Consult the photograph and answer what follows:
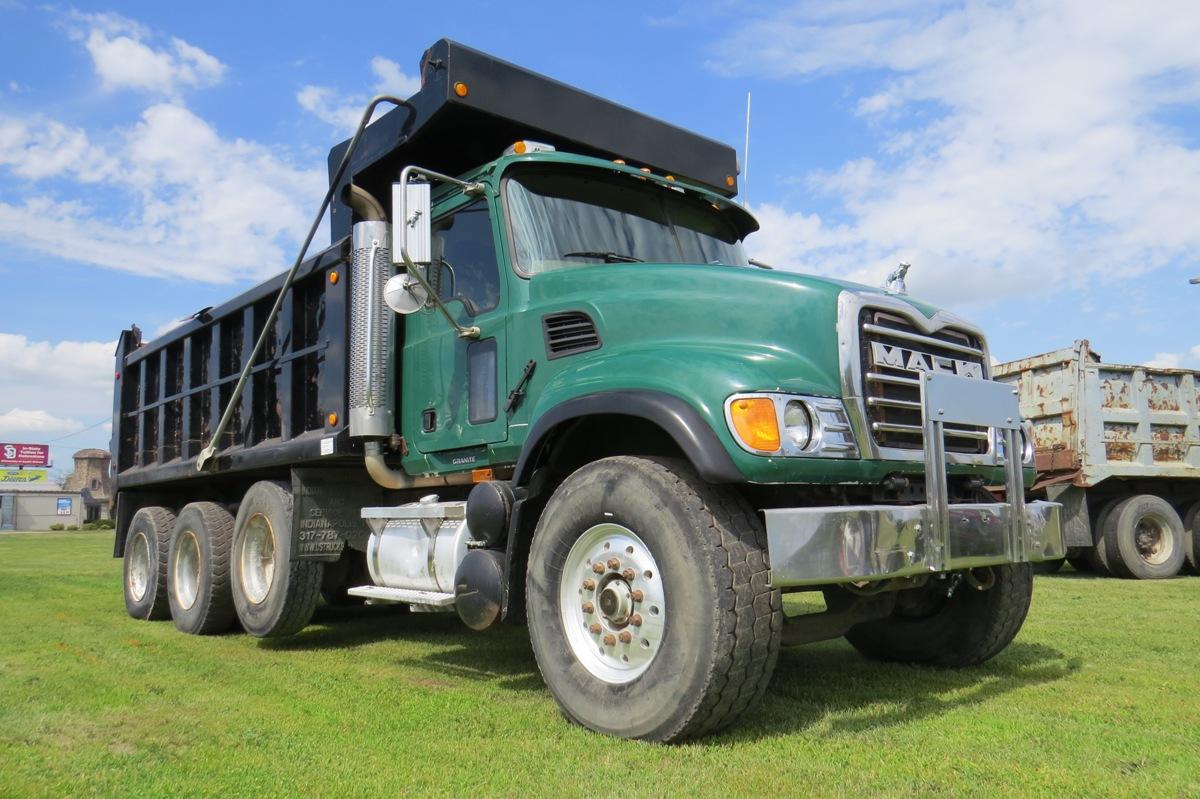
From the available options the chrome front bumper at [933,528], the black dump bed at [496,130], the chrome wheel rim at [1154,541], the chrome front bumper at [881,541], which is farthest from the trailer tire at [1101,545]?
the chrome front bumper at [881,541]

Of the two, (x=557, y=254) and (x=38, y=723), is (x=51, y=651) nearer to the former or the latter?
(x=38, y=723)

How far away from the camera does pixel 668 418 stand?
155 inches

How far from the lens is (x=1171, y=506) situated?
12.5 meters

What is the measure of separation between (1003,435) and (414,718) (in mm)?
3036

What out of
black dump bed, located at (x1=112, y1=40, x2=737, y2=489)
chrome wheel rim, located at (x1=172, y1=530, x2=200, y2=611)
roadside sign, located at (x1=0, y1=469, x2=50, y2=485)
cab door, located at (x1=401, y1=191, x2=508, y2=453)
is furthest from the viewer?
roadside sign, located at (x1=0, y1=469, x2=50, y2=485)

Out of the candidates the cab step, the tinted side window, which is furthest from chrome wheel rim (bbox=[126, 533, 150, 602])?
the tinted side window

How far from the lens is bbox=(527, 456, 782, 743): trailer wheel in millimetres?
3762

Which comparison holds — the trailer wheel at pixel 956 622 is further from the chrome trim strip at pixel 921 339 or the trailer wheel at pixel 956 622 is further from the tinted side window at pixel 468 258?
the tinted side window at pixel 468 258

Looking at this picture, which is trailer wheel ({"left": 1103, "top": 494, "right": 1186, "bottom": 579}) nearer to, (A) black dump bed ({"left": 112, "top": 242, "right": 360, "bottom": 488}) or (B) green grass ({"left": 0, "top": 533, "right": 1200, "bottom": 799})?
(B) green grass ({"left": 0, "top": 533, "right": 1200, "bottom": 799})

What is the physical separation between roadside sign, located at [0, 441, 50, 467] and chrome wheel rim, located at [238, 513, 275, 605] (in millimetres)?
101655

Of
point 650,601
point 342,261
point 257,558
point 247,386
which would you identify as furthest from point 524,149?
point 257,558

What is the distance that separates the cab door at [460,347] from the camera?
5461 mm

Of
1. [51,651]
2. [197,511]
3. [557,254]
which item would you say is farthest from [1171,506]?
[51,651]

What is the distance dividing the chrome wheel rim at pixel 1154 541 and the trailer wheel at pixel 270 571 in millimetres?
10016
